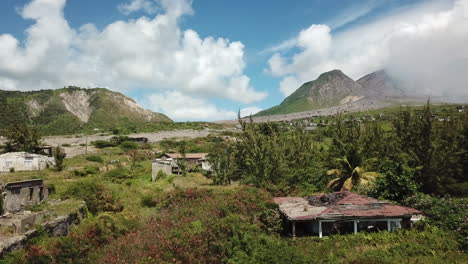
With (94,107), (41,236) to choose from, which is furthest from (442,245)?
(94,107)

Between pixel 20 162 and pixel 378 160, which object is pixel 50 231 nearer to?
pixel 378 160

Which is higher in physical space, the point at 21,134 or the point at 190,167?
the point at 21,134

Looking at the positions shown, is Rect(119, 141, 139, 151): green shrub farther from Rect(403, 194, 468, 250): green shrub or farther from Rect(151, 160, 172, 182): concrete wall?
Rect(403, 194, 468, 250): green shrub

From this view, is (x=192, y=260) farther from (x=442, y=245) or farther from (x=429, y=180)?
(x=429, y=180)

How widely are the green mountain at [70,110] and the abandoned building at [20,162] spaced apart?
290 ft

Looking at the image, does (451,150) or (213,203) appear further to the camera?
(451,150)

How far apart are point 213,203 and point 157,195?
27.2 feet

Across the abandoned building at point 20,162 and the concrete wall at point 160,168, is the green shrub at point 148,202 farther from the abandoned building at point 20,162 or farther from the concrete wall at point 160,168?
the abandoned building at point 20,162

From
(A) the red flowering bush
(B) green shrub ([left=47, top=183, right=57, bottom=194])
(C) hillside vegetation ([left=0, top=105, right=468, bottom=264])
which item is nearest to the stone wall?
(C) hillside vegetation ([left=0, top=105, right=468, bottom=264])

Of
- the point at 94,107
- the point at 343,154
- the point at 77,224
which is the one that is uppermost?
the point at 94,107

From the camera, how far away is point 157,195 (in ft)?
95.5

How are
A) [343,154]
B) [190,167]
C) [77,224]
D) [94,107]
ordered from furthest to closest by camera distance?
[94,107] → [190,167] → [343,154] → [77,224]

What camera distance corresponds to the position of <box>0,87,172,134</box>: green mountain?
13612 cm

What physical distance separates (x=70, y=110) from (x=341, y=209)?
17541 centimetres
